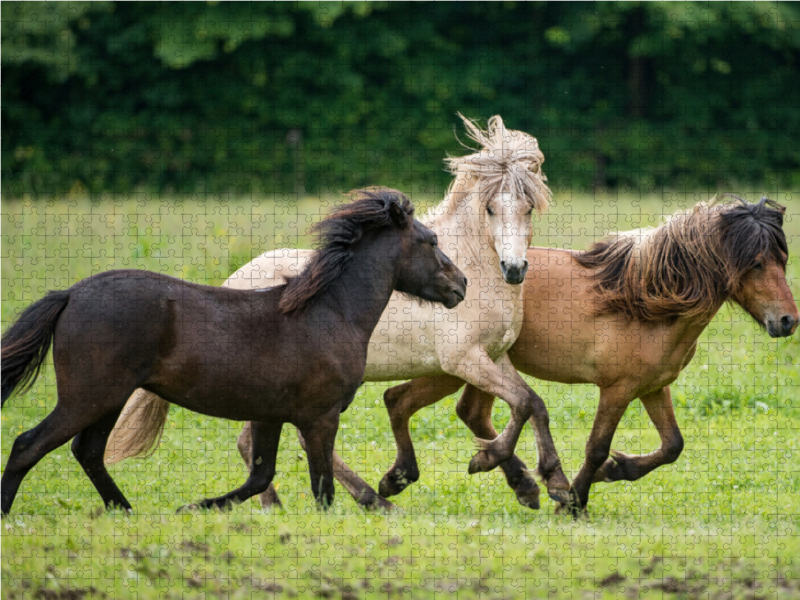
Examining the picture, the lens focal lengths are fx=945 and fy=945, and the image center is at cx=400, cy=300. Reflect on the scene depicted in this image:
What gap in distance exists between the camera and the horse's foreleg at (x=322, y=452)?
5770mm

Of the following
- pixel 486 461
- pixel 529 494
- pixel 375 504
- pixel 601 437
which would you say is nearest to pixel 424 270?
pixel 486 461

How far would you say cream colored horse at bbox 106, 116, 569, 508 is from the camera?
263 inches

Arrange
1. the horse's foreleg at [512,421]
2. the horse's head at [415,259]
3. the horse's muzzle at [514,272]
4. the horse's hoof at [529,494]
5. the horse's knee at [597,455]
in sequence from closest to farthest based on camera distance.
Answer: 1. the horse's head at [415,259]
2. the horse's muzzle at [514,272]
3. the horse's foreleg at [512,421]
4. the horse's knee at [597,455]
5. the horse's hoof at [529,494]

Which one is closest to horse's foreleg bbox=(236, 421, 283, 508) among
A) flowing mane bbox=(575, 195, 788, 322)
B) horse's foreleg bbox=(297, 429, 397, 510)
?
horse's foreleg bbox=(297, 429, 397, 510)

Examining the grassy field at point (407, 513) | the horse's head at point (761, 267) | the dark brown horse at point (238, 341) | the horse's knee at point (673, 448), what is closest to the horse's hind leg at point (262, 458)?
the dark brown horse at point (238, 341)

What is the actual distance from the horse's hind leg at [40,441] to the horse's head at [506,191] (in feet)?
9.44

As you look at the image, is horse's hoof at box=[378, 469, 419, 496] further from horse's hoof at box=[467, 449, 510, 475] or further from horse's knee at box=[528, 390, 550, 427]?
horse's knee at box=[528, 390, 550, 427]

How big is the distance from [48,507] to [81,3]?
13.0 metres

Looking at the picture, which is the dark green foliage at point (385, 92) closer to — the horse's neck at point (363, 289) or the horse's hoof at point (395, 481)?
the horse's hoof at point (395, 481)

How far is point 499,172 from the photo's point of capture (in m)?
6.77

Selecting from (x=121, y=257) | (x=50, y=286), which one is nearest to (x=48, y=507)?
→ (x=50, y=286)

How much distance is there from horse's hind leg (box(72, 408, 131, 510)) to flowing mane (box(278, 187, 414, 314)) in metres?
1.37

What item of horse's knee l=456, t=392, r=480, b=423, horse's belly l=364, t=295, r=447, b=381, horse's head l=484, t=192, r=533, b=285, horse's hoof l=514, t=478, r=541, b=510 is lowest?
horse's hoof l=514, t=478, r=541, b=510

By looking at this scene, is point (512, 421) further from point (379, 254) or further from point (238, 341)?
point (238, 341)
